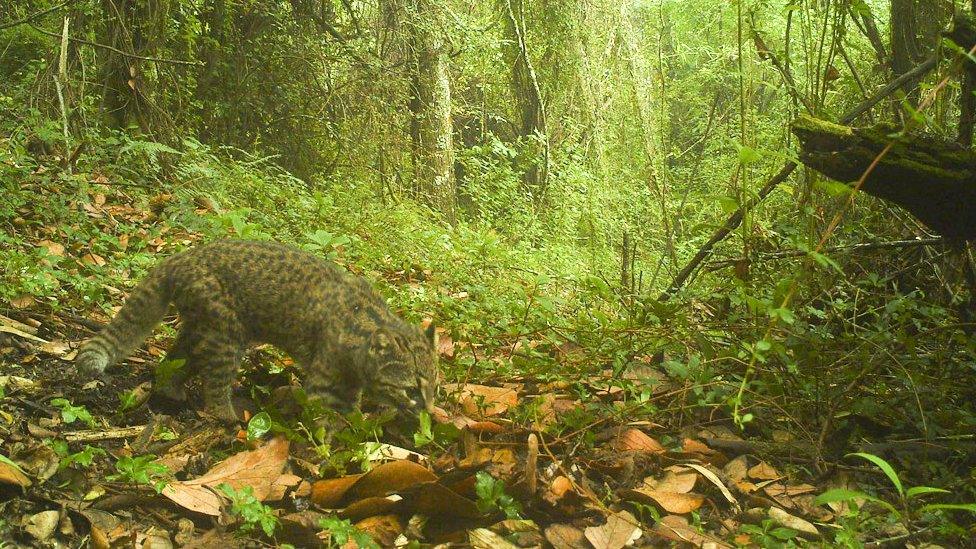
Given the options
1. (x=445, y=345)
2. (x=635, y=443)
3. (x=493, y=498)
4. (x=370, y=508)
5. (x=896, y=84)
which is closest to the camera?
(x=493, y=498)

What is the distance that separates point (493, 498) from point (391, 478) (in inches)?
20.8

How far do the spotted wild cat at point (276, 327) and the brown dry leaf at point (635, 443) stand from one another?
1.18 meters

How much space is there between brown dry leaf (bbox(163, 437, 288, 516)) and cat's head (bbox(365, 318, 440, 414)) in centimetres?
86

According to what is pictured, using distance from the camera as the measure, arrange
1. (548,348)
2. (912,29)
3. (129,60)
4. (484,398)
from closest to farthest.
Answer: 1. (484,398)
2. (548,348)
3. (912,29)
4. (129,60)

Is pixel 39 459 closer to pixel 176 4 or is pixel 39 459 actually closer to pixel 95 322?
pixel 95 322

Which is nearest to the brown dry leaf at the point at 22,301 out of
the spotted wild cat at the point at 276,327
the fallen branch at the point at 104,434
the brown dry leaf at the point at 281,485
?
the spotted wild cat at the point at 276,327

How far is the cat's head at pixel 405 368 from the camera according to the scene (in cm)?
480

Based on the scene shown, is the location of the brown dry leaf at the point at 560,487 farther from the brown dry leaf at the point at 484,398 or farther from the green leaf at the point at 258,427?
the green leaf at the point at 258,427

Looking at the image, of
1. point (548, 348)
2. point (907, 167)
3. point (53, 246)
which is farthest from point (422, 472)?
point (53, 246)

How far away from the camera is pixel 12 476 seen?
3398mm

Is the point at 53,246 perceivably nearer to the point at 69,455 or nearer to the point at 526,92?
the point at 69,455

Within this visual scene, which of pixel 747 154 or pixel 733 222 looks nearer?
pixel 747 154

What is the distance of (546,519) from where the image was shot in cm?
363

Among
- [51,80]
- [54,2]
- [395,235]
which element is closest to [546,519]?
[395,235]
